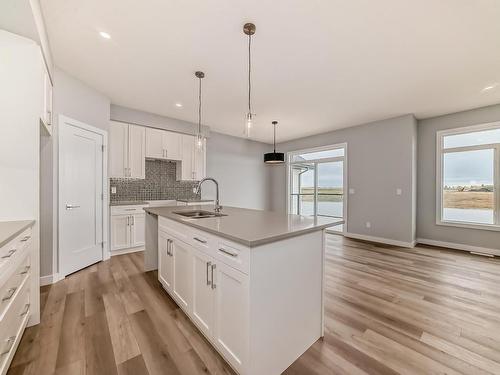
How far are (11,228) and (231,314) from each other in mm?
1650

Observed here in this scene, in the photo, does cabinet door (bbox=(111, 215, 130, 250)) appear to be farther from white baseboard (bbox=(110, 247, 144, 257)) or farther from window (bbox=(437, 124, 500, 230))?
window (bbox=(437, 124, 500, 230))

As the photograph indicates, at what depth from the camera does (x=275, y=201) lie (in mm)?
7246

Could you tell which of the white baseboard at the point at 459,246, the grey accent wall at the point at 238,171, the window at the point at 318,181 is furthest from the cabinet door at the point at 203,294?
the white baseboard at the point at 459,246

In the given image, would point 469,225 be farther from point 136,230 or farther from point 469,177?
point 136,230

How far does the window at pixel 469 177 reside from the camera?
12.9ft

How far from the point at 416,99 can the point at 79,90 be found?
535cm

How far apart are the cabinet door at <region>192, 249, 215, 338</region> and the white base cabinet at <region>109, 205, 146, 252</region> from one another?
7.55 feet

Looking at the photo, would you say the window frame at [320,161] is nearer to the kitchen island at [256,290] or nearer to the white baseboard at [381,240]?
the white baseboard at [381,240]

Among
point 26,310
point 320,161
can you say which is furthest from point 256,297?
point 320,161

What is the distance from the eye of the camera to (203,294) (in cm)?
165

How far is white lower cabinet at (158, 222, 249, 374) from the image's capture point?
129 centimetres

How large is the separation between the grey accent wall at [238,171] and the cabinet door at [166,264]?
3059mm

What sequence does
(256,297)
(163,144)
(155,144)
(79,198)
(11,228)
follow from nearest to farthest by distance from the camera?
(256,297) → (11,228) → (79,198) → (155,144) → (163,144)

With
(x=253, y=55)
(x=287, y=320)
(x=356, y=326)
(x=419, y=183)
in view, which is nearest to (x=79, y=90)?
(x=253, y=55)
